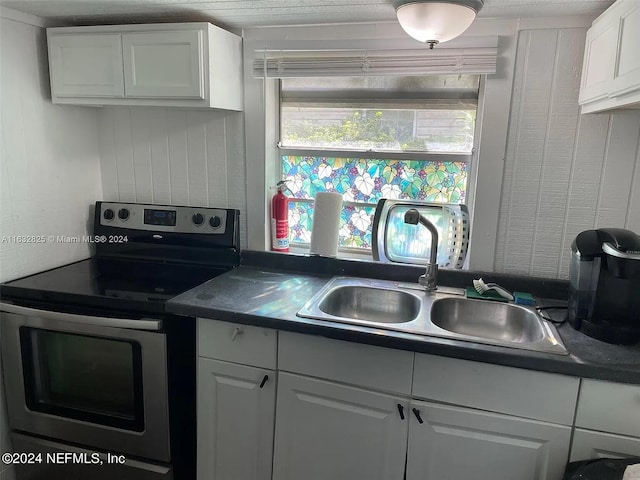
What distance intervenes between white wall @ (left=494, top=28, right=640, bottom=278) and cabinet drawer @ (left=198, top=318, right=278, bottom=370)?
98 cm

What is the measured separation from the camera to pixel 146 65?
1.78 m

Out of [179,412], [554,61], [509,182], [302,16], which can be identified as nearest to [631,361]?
[509,182]

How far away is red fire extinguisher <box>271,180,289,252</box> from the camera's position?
81.1 inches

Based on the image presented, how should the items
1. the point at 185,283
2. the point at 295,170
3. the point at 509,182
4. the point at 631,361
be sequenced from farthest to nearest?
the point at 295,170, the point at 185,283, the point at 509,182, the point at 631,361

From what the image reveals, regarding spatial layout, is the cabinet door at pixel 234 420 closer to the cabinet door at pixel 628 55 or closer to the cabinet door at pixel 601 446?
the cabinet door at pixel 601 446

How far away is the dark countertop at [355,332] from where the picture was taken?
1253mm

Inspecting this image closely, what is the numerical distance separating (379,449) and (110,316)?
1023mm

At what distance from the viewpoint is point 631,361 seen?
1265 millimetres

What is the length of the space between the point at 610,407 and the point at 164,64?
6.05 ft

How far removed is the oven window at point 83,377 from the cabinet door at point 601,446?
140cm

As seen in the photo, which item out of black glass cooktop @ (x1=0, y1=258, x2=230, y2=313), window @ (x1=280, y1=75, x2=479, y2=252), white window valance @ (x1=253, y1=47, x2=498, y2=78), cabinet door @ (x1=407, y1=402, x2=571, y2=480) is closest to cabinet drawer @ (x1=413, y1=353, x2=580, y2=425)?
cabinet door @ (x1=407, y1=402, x2=571, y2=480)

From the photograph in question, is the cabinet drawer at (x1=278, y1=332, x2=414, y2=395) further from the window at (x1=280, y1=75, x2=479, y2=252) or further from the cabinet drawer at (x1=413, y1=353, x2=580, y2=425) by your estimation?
the window at (x1=280, y1=75, x2=479, y2=252)

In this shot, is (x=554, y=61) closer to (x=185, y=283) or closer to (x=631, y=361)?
(x=631, y=361)

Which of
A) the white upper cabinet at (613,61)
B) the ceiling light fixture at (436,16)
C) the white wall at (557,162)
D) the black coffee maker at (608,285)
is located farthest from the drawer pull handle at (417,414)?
the ceiling light fixture at (436,16)
